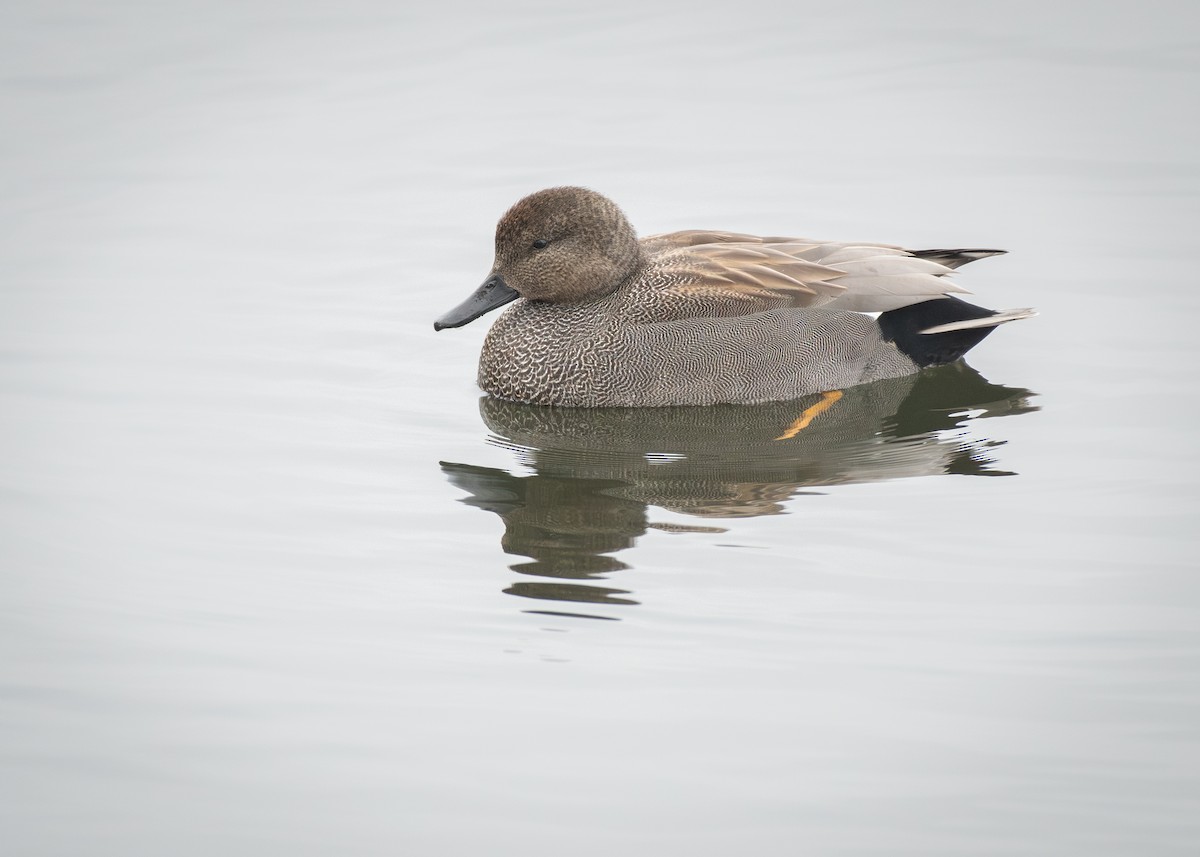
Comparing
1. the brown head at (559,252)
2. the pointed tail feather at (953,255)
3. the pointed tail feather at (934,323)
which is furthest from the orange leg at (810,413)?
the brown head at (559,252)

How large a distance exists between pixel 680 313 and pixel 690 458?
1106mm

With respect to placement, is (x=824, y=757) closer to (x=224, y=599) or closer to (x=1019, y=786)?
(x=1019, y=786)

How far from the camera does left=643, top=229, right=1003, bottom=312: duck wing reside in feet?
32.3

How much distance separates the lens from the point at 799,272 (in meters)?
10.0

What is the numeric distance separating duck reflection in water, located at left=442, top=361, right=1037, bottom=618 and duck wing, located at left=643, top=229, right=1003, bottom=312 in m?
0.59

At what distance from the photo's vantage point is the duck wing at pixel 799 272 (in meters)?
9.86

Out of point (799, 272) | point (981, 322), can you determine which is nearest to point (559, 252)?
point (799, 272)

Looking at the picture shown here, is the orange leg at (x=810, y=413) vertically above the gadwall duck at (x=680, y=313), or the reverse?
the gadwall duck at (x=680, y=313)

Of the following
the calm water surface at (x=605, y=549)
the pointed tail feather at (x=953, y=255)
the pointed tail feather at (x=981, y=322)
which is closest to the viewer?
the calm water surface at (x=605, y=549)

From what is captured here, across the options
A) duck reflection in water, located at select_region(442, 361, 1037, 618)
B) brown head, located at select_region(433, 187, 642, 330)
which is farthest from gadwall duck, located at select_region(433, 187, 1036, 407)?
duck reflection in water, located at select_region(442, 361, 1037, 618)

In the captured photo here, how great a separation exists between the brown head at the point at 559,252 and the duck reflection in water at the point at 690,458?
2.20 feet

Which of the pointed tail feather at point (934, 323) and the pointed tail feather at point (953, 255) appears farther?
the pointed tail feather at point (953, 255)

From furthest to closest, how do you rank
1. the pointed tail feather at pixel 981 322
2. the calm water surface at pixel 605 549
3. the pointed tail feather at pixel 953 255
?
the pointed tail feather at pixel 953 255
the pointed tail feather at pixel 981 322
the calm water surface at pixel 605 549

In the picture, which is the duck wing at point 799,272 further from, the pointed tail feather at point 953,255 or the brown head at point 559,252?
the brown head at point 559,252
